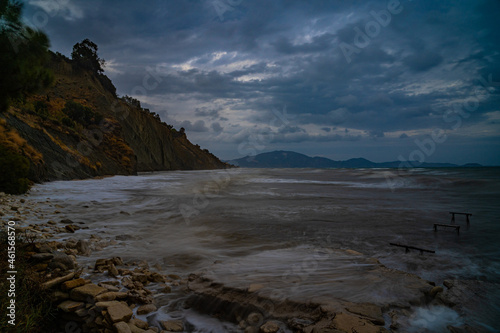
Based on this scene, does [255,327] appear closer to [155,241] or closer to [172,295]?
[172,295]

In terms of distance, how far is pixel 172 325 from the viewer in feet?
11.0

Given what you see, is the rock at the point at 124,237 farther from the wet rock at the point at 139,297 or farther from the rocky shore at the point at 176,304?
the wet rock at the point at 139,297

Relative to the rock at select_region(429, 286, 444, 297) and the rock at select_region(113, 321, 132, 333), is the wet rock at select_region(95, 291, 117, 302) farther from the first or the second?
the rock at select_region(429, 286, 444, 297)

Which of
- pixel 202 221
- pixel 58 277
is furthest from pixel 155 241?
pixel 58 277

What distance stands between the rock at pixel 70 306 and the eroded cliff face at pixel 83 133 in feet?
20.2

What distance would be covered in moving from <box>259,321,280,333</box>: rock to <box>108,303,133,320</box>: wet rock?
5.41ft

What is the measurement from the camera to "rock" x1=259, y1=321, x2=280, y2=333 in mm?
3098

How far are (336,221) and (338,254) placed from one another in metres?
4.62

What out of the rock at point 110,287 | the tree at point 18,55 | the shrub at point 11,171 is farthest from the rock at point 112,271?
the shrub at point 11,171

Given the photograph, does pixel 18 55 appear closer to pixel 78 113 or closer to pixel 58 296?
pixel 58 296

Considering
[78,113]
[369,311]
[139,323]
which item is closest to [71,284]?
[139,323]

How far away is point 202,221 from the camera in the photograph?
34.1ft

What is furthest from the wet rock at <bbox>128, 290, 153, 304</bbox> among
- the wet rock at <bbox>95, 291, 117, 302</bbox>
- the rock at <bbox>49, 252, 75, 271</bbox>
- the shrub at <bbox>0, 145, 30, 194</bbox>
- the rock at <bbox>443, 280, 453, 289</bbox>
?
the shrub at <bbox>0, 145, 30, 194</bbox>

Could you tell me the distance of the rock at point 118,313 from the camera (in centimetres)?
303
